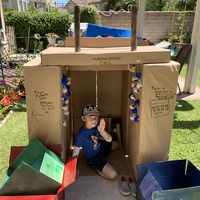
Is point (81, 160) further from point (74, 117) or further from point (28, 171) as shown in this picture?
point (28, 171)

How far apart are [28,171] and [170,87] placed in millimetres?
1313

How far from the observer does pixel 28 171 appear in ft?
5.15

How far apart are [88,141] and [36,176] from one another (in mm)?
933

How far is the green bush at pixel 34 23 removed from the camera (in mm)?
12398

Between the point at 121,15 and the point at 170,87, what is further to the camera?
the point at 121,15

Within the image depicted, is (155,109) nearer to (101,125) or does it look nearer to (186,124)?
(101,125)

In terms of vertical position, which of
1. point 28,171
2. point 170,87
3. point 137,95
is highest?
point 170,87

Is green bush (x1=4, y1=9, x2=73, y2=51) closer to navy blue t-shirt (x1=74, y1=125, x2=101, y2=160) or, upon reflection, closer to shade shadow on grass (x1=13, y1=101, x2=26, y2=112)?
shade shadow on grass (x1=13, y1=101, x2=26, y2=112)

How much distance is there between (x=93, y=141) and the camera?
2473mm

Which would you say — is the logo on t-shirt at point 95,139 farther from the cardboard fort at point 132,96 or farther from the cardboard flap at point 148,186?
the cardboard flap at point 148,186

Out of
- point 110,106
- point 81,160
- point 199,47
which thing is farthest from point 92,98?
point 199,47

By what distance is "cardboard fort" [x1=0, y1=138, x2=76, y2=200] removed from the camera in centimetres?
156

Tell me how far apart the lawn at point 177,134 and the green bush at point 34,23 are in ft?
30.6

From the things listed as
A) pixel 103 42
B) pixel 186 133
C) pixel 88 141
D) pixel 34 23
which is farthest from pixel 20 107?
pixel 34 23
